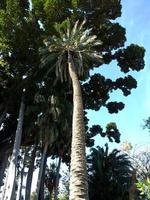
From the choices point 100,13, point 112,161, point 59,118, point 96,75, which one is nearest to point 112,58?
point 96,75

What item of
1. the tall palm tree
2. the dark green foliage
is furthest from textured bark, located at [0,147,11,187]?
the tall palm tree

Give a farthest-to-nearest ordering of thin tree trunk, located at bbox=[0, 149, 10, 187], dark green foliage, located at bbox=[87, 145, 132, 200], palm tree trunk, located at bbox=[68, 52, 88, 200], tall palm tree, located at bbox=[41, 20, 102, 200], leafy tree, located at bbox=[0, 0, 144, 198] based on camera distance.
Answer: thin tree trunk, located at bbox=[0, 149, 10, 187] → dark green foliage, located at bbox=[87, 145, 132, 200] → leafy tree, located at bbox=[0, 0, 144, 198] → tall palm tree, located at bbox=[41, 20, 102, 200] → palm tree trunk, located at bbox=[68, 52, 88, 200]

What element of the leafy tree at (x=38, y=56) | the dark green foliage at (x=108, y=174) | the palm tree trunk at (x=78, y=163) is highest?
the leafy tree at (x=38, y=56)

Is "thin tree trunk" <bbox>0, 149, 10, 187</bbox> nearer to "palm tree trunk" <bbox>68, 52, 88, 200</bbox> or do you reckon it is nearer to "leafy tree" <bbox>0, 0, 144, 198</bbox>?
"leafy tree" <bbox>0, 0, 144, 198</bbox>

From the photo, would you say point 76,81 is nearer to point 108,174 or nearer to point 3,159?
point 108,174

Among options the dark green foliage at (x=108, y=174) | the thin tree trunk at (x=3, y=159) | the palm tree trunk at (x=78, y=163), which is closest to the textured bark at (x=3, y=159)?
the thin tree trunk at (x=3, y=159)

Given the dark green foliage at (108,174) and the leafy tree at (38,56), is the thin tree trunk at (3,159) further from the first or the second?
the dark green foliage at (108,174)

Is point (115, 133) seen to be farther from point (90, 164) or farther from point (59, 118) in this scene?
point (59, 118)

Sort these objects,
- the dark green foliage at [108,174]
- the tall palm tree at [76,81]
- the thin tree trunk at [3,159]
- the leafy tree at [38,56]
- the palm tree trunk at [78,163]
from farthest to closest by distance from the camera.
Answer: the thin tree trunk at [3,159] → the dark green foliage at [108,174] → the leafy tree at [38,56] → the tall palm tree at [76,81] → the palm tree trunk at [78,163]

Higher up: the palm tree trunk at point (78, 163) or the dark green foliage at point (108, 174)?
the dark green foliage at point (108, 174)

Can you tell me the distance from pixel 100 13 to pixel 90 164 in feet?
46.7

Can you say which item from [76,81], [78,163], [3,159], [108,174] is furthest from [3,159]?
[78,163]

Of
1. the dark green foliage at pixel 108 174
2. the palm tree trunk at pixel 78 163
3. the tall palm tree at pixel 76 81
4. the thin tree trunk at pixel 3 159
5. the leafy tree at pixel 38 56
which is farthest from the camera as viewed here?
the thin tree trunk at pixel 3 159

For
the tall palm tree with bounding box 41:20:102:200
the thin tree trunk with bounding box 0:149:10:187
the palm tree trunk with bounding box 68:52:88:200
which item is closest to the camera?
the palm tree trunk with bounding box 68:52:88:200
